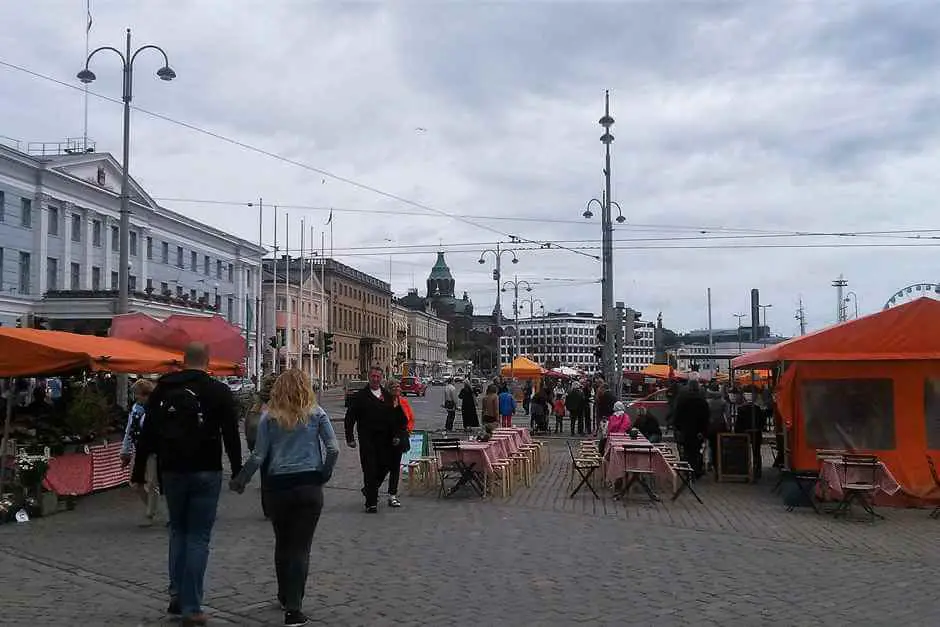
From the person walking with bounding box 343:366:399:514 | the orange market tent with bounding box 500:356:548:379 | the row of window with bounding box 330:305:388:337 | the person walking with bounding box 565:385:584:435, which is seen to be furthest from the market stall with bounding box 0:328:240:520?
the row of window with bounding box 330:305:388:337

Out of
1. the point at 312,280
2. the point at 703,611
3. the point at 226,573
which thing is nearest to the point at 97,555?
the point at 226,573

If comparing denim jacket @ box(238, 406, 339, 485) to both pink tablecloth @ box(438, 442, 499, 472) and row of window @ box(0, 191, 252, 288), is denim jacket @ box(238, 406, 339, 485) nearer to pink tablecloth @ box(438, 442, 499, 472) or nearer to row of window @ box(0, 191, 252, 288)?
pink tablecloth @ box(438, 442, 499, 472)

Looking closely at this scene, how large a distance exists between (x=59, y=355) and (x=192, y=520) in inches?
254

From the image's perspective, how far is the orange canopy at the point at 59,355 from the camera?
11.6 m

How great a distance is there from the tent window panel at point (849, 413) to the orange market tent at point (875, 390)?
0.01m

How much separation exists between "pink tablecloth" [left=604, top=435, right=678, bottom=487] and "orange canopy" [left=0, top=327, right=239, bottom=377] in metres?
7.04

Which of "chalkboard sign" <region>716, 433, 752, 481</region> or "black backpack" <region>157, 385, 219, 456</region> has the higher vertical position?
"black backpack" <region>157, 385, 219, 456</region>

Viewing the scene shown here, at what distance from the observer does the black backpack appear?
20.5ft

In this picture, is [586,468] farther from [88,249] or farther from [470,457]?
[88,249]

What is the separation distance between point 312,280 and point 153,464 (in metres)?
80.3

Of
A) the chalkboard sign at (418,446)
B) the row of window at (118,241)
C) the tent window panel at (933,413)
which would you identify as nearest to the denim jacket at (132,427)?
the chalkboard sign at (418,446)

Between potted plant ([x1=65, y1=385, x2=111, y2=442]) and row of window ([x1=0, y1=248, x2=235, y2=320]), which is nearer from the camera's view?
potted plant ([x1=65, y1=385, x2=111, y2=442])

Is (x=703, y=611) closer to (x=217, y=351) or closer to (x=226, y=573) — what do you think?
(x=226, y=573)

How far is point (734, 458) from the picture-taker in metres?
16.0
